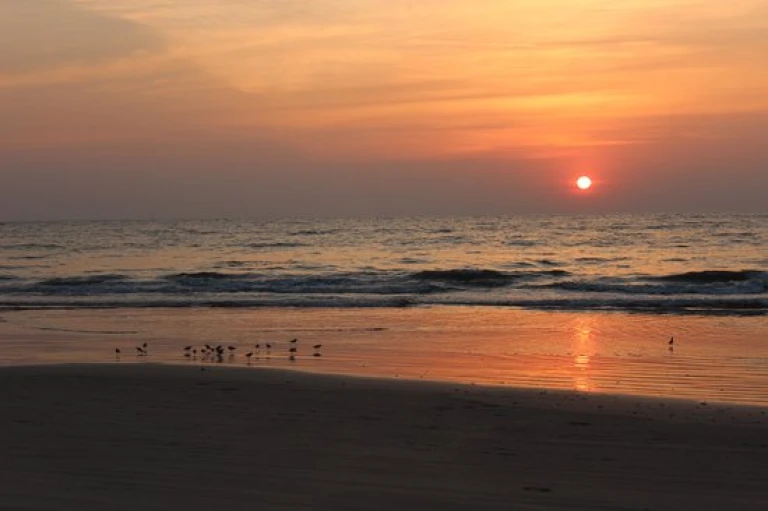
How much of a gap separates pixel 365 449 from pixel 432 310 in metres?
16.2

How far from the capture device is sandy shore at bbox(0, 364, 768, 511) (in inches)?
235

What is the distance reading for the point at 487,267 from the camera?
40.3 metres

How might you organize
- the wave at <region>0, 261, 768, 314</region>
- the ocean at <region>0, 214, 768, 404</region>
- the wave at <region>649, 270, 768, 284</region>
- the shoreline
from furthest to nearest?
the wave at <region>649, 270, 768, 284</region> < the wave at <region>0, 261, 768, 314</region> < the ocean at <region>0, 214, 768, 404</region> < the shoreline

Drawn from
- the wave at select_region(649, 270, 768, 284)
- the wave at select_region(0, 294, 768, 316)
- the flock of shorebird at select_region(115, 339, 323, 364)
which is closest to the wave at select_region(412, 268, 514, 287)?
the wave at select_region(649, 270, 768, 284)

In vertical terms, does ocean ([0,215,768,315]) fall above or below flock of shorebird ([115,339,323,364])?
below

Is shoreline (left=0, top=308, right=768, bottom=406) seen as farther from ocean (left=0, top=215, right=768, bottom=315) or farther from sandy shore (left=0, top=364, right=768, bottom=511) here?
ocean (left=0, top=215, right=768, bottom=315)

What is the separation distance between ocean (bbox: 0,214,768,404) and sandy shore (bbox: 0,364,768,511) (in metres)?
2.11

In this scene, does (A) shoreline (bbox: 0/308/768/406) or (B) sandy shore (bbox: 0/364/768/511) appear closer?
(B) sandy shore (bbox: 0/364/768/511)

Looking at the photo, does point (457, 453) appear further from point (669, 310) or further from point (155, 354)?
point (669, 310)

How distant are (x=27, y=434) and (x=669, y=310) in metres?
18.7

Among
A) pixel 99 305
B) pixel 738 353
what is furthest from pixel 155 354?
pixel 99 305

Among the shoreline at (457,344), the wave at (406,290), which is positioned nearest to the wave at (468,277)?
the wave at (406,290)

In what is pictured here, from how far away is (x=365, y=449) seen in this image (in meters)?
7.29

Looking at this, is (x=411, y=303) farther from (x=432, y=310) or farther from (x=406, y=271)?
(x=406, y=271)
